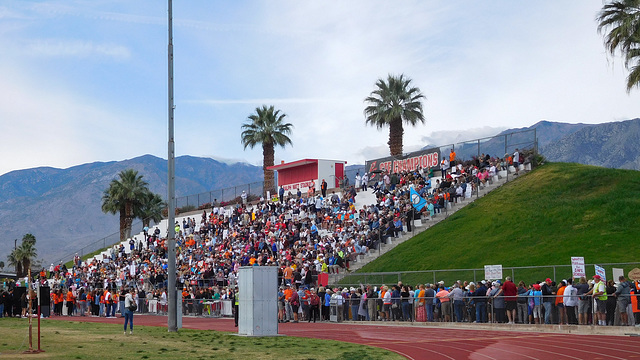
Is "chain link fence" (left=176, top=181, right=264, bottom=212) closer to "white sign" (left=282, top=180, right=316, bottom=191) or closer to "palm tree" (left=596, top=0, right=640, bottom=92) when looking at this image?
"white sign" (left=282, top=180, right=316, bottom=191)

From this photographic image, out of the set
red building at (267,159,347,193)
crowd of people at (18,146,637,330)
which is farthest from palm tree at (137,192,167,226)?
crowd of people at (18,146,637,330)

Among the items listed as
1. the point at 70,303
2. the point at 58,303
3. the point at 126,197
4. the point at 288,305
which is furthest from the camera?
the point at 126,197

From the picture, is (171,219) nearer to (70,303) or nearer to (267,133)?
(70,303)

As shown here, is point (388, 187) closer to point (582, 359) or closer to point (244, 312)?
point (244, 312)

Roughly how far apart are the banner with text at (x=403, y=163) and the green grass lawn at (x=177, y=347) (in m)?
28.8

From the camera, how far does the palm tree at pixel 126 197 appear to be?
3214 inches

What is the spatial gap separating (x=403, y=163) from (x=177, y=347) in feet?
117

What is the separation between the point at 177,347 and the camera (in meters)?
18.8

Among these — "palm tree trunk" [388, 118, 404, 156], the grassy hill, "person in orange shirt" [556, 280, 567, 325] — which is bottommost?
"person in orange shirt" [556, 280, 567, 325]

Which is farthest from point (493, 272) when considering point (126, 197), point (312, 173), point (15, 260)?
point (15, 260)

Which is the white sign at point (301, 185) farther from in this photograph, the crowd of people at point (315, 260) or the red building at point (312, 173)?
the crowd of people at point (315, 260)

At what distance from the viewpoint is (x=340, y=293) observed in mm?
33344

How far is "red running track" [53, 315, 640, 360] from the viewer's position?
16531 millimetres

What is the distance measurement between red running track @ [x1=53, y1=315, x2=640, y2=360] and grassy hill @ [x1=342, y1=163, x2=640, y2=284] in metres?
8.55
